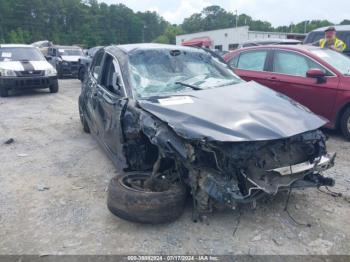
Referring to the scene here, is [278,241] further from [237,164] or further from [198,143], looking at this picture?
[198,143]

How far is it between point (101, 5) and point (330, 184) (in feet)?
311

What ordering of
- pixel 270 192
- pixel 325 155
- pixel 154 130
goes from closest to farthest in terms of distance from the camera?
pixel 270 192
pixel 154 130
pixel 325 155

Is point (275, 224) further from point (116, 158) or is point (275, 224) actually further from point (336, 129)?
point (336, 129)

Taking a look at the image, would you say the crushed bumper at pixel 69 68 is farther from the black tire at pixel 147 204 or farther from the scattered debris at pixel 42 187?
the black tire at pixel 147 204

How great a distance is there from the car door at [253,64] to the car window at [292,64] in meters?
0.23

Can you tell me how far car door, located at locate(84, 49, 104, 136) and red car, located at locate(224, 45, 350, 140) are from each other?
9.83 feet

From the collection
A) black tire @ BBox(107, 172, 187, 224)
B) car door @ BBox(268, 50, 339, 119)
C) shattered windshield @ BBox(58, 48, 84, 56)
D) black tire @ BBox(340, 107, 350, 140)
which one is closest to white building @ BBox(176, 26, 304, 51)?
shattered windshield @ BBox(58, 48, 84, 56)

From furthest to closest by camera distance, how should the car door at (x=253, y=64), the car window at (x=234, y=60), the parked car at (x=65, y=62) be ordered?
the parked car at (x=65, y=62)
the car window at (x=234, y=60)
the car door at (x=253, y=64)

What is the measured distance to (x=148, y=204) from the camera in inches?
124

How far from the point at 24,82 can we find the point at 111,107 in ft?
25.9

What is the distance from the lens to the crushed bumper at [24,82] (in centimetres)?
1079

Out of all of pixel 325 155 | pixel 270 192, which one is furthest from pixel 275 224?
pixel 325 155

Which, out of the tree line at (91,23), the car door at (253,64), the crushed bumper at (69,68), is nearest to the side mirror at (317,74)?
the car door at (253,64)

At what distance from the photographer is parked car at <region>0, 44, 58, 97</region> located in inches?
425
